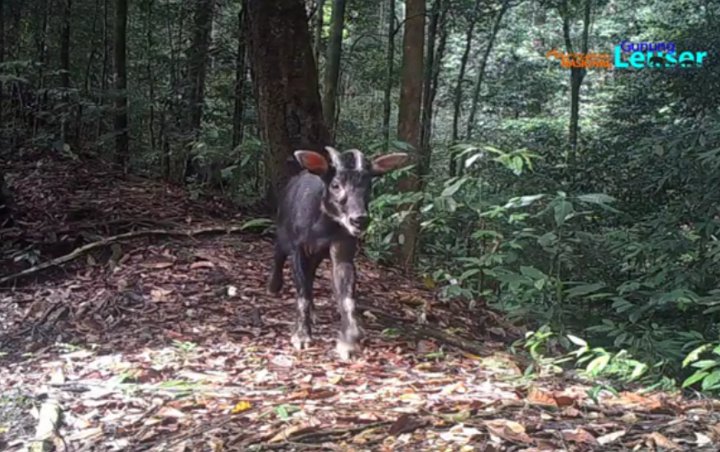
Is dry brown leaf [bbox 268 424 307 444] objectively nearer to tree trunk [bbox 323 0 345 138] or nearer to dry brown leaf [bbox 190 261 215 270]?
dry brown leaf [bbox 190 261 215 270]

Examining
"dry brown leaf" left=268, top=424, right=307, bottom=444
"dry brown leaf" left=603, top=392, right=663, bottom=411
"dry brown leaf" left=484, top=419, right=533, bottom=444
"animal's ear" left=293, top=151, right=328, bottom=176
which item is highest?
"animal's ear" left=293, top=151, right=328, bottom=176

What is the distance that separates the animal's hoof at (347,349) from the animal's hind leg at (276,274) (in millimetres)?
1160

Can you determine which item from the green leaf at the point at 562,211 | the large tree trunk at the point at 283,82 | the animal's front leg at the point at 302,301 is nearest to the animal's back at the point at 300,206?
the animal's front leg at the point at 302,301

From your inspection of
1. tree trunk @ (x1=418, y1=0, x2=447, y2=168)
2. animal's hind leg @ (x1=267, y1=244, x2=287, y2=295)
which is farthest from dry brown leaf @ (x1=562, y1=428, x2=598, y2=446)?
tree trunk @ (x1=418, y1=0, x2=447, y2=168)

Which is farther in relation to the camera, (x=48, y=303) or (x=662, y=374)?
(x=48, y=303)

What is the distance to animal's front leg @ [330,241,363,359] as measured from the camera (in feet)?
14.6

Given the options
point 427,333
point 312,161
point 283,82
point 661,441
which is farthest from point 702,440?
point 283,82

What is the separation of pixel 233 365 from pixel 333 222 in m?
1.04

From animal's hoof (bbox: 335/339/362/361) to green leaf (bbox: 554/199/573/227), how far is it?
55.8 inches

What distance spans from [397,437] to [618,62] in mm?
13469

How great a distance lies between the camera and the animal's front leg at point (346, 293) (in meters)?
4.45

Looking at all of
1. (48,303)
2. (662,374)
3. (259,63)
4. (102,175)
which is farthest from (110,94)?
(662,374)

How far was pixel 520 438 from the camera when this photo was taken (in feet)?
9.57

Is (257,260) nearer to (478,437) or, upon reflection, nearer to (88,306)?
(88,306)
